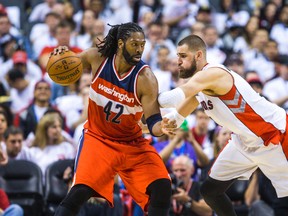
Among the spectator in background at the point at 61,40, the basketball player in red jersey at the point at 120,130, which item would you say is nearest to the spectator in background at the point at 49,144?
the spectator in background at the point at 61,40

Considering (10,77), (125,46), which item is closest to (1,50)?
(10,77)

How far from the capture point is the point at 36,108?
1119 centimetres

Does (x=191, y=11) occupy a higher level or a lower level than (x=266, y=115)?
lower

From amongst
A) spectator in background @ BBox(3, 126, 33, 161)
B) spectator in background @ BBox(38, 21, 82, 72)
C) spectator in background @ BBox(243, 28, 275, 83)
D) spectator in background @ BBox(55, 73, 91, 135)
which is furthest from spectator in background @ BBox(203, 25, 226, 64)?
spectator in background @ BBox(3, 126, 33, 161)

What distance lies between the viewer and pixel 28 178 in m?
9.79

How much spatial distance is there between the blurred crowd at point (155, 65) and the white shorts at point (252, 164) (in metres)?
1.03

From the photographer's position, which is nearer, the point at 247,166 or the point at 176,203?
the point at 247,166

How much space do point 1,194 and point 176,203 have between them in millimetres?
2026

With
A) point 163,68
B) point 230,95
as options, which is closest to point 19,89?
point 163,68

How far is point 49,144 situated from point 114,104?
11.1ft

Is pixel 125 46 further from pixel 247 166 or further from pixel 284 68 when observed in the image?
pixel 284 68

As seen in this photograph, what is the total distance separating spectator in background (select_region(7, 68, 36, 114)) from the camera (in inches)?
468

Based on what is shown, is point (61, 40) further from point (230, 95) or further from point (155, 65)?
point (230, 95)

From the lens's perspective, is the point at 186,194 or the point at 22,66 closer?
A: the point at 186,194
